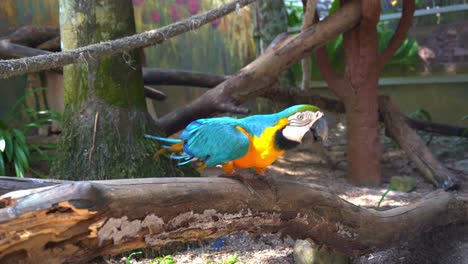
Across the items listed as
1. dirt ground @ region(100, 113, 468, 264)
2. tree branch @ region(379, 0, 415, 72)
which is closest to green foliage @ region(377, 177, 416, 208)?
dirt ground @ region(100, 113, 468, 264)

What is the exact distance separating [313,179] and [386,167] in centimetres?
74

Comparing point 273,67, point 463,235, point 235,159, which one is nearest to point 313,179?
point 273,67

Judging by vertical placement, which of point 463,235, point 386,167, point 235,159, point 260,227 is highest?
point 235,159

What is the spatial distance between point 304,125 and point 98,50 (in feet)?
2.94

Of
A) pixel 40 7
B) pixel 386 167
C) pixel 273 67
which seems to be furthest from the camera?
pixel 40 7

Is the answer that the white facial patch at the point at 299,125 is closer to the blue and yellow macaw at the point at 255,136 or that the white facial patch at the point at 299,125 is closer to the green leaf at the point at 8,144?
the blue and yellow macaw at the point at 255,136

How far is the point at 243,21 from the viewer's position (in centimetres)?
535

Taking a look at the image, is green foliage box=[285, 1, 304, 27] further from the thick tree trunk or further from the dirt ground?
the thick tree trunk

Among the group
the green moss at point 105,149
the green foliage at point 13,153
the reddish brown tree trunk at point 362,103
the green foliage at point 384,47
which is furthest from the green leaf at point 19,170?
the green foliage at point 384,47

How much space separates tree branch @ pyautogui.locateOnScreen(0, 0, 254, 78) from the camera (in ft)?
5.24

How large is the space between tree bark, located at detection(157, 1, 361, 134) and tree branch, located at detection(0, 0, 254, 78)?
1.91ft

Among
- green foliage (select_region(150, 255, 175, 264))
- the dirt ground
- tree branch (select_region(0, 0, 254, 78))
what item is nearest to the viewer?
tree branch (select_region(0, 0, 254, 78))

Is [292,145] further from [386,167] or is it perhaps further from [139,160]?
[386,167]

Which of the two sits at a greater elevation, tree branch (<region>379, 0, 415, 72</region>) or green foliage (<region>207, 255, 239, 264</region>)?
tree branch (<region>379, 0, 415, 72</region>)
